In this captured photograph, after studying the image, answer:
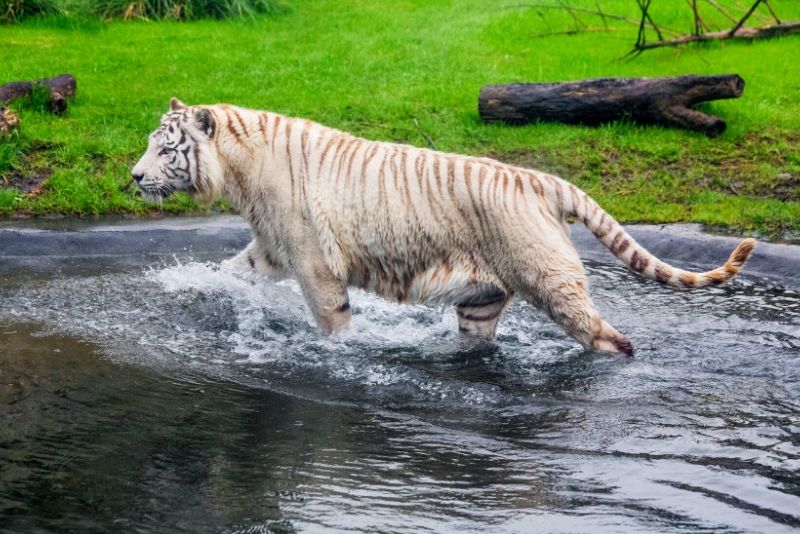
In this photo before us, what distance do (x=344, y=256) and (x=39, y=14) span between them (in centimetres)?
1038

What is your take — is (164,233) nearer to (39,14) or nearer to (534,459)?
(534,459)

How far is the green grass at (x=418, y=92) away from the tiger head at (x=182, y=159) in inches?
101

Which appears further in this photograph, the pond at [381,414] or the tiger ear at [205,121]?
the tiger ear at [205,121]

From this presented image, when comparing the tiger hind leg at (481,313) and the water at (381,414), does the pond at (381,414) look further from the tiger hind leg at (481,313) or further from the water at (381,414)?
the tiger hind leg at (481,313)

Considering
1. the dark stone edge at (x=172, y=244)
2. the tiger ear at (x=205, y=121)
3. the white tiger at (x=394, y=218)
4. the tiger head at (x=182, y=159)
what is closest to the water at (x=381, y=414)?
the white tiger at (x=394, y=218)

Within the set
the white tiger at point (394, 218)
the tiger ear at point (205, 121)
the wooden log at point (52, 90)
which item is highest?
the tiger ear at point (205, 121)

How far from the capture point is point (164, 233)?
820cm

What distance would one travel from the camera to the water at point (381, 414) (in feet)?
13.4

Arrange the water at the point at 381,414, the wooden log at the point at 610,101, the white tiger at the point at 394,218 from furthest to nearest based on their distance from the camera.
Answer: the wooden log at the point at 610,101, the white tiger at the point at 394,218, the water at the point at 381,414

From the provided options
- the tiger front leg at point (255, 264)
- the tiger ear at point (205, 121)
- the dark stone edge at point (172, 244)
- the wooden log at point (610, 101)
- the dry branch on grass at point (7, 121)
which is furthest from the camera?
the wooden log at point (610, 101)

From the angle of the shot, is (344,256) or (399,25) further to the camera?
(399,25)

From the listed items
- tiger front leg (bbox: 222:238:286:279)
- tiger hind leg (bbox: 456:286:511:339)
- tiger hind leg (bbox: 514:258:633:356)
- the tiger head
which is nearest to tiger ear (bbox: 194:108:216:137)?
the tiger head

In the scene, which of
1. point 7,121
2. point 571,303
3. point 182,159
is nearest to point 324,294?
point 182,159

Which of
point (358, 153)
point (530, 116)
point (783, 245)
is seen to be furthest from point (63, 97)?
point (783, 245)
